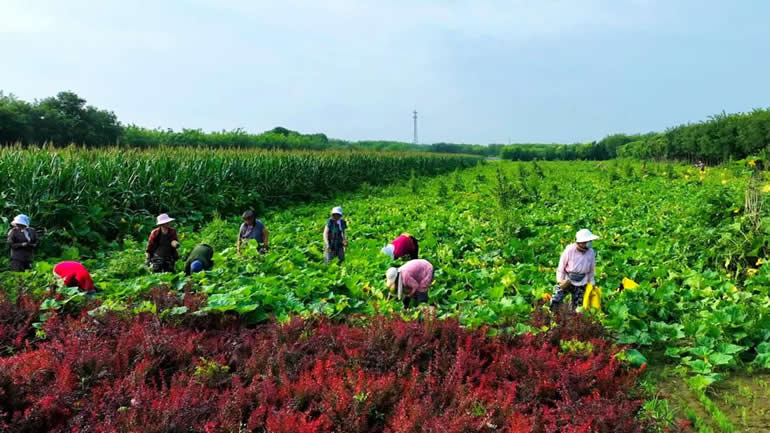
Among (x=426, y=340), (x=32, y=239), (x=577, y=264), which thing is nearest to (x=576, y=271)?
(x=577, y=264)

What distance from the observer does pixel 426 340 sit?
4535 millimetres

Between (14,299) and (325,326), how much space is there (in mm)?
3561

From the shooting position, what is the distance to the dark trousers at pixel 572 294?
241 inches

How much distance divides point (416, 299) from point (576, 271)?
2.04 metres

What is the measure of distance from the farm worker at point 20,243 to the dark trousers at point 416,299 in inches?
255

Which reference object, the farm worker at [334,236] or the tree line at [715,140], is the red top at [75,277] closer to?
the farm worker at [334,236]

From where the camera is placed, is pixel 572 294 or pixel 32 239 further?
pixel 32 239

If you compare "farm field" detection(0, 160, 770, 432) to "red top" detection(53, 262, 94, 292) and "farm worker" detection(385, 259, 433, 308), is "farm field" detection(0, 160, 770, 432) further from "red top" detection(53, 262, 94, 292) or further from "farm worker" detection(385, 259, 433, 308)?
"red top" detection(53, 262, 94, 292)

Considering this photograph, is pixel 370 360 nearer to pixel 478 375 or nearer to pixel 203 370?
pixel 478 375

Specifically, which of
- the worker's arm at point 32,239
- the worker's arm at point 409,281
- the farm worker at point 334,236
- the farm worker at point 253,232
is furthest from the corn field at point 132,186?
the worker's arm at point 409,281

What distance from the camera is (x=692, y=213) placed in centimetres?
1058

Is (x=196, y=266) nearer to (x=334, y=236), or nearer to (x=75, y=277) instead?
(x=75, y=277)

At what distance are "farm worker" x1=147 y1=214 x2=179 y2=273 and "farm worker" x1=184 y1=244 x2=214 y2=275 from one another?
526mm

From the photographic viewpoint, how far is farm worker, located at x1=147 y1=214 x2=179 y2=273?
26.2 feet
